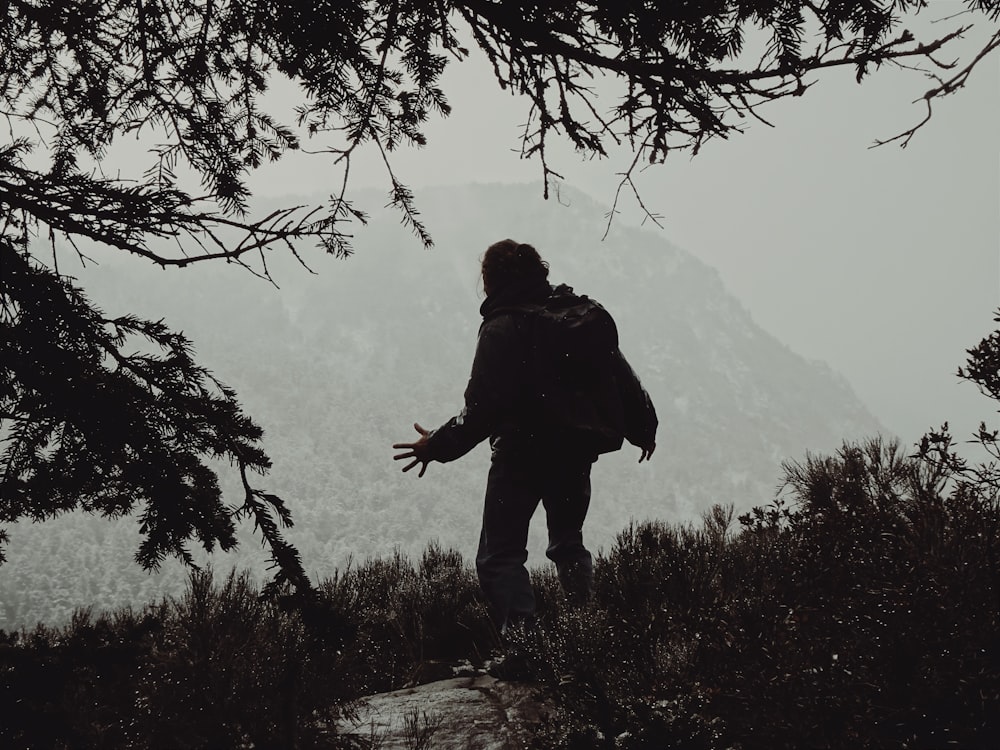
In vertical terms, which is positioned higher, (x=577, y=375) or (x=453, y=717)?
(x=577, y=375)

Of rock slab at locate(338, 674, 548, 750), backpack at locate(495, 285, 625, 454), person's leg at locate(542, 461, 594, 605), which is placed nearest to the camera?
rock slab at locate(338, 674, 548, 750)

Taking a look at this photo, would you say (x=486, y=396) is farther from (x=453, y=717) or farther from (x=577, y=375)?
(x=453, y=717)

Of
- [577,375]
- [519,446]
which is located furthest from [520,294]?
[519,446]

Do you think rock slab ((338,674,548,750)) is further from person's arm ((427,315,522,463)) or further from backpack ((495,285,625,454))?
backpack ((495,285,625,454))

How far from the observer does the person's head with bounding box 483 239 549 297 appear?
3.20 m

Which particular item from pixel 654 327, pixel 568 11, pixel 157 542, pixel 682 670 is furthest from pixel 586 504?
pixel 654 327

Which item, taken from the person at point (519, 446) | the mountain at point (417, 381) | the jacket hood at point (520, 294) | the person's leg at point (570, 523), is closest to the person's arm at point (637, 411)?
the person at point (519, 446)

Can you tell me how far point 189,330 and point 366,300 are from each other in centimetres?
3108

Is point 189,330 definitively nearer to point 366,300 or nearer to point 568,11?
point 366,300

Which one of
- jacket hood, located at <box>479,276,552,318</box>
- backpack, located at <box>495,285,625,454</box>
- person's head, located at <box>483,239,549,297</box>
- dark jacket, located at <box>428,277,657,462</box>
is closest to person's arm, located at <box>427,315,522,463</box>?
dark jacket, located at <box>428,277,657,462</box>

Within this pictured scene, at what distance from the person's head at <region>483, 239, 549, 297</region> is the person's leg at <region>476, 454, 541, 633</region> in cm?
94

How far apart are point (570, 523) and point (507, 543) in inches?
15.3

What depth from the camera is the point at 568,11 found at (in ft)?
6.34

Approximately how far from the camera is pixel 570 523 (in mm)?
3137
